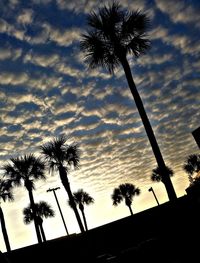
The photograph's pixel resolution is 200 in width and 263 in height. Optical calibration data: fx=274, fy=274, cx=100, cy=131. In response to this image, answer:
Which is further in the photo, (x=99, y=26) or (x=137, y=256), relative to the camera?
(x=99, y=26)

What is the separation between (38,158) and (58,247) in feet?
38.1

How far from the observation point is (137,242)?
1814 cm

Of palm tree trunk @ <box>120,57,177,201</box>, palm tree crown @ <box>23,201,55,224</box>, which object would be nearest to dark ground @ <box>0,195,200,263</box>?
palm tree trunk @ <box>120,57,177,201</box>

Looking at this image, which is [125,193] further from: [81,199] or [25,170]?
[25,170]

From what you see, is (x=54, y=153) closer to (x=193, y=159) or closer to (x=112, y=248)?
(x=112, y=248)

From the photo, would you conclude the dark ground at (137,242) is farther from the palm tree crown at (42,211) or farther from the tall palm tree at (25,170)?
the palm tree crown at (42,211)

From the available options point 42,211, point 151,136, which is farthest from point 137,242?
point 42,211

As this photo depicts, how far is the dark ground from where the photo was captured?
33.3ft

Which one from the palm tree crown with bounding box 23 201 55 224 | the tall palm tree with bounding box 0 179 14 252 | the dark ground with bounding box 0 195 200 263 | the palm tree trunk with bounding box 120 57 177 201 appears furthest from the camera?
the palm tree crown with bounding box 23 201 55 224

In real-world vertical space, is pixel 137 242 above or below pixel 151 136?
below

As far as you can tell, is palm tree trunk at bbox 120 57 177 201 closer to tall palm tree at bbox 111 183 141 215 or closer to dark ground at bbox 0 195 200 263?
dark ground at bbox 0 195 200 263

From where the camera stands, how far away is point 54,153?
79.5 ft

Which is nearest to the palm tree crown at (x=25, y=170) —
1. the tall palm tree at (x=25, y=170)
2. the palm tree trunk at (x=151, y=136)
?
the tall palm tree at (x=25, y=170)

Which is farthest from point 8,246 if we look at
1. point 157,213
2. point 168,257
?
point 168,257
